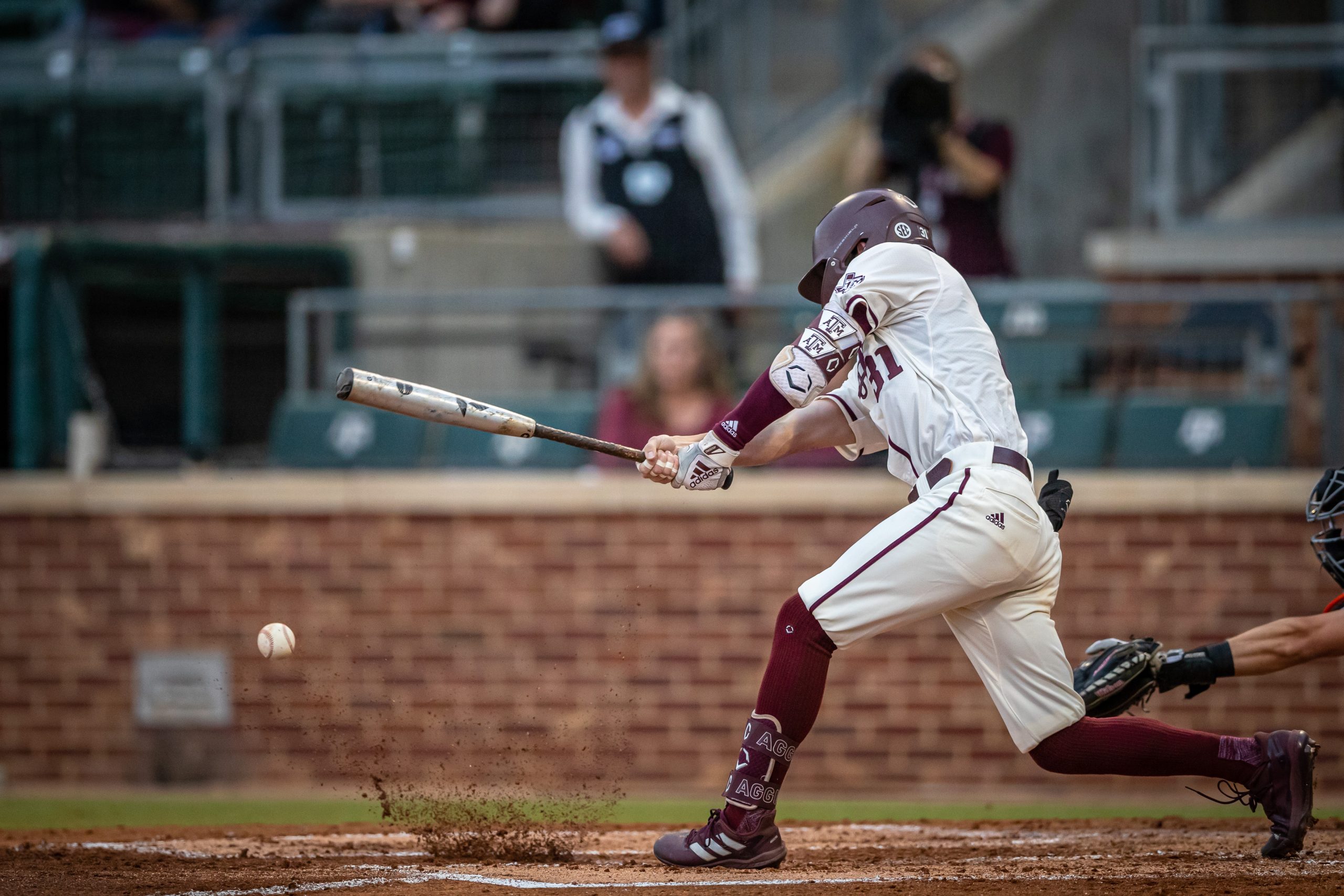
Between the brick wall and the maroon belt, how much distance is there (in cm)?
353

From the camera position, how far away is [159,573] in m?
8.04

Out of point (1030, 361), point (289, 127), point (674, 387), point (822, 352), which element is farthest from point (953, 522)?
point (289, 127)

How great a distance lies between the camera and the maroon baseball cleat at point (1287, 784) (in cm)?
440

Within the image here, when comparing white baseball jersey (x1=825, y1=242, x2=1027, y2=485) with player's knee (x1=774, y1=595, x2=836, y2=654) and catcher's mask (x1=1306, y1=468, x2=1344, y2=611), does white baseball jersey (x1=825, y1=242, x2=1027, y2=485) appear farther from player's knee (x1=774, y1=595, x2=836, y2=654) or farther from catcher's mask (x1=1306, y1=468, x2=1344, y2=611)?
catcher's mask (x1=1306, y1=468, x2=1344, y2=611)

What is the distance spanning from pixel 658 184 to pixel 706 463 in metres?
4.20

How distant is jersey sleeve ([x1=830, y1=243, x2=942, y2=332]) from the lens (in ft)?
13.6

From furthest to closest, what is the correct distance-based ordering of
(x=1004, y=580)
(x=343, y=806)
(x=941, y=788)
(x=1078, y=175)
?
(x=1078, y=175) → (x=941, y=788) → (x=343, y=806) → (x=1004, y=580)

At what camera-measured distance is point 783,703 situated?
4297 millimetres

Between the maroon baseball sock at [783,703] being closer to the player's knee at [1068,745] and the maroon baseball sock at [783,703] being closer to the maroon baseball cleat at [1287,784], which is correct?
the player's knee at [1068,745]

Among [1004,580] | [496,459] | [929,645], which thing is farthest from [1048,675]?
[496,459]

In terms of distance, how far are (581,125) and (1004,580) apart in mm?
5013

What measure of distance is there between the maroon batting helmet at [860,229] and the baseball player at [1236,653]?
4.50 feet

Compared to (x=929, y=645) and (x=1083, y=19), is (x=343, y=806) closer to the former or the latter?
(x=929, y=645)

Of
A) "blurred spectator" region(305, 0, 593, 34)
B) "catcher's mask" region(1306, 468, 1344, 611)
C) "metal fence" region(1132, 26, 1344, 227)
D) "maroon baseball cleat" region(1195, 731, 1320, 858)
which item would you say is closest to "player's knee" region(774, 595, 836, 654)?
"maroon baseball cleat" region(1195, 731, 1320, 858)
